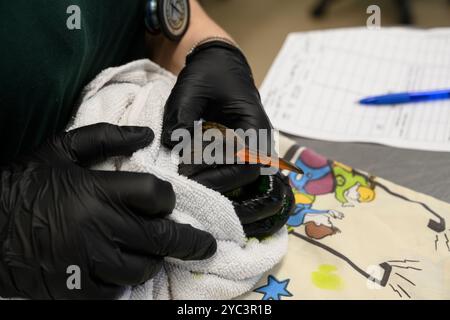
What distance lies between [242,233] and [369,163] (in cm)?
31

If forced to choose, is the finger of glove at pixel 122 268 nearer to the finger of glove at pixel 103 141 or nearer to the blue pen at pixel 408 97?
the finger of glove at pixel 103 141

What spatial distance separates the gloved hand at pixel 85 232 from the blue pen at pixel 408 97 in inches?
19.5

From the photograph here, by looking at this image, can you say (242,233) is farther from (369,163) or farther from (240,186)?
(369,163)

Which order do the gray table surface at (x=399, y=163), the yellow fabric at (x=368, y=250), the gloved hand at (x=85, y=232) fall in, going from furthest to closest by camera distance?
1. the gray table surface at (x=399, y=163)
2. the yellow fabric at (x=368, y=250)
3. the gloved hand at (x=85, y=232)

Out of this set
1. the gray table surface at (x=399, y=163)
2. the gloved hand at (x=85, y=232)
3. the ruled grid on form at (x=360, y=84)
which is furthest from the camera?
the ruled grid on form at (x=360, y=84)

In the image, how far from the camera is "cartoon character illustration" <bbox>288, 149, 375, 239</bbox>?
68cm

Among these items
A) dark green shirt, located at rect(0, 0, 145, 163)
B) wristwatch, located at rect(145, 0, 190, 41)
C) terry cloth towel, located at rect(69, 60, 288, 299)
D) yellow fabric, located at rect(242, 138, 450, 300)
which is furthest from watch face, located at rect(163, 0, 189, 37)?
yellow fabric, located at rect(242, 138, 450, 300)

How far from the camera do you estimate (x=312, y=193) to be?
0.73 metres

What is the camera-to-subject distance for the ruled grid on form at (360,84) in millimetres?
848

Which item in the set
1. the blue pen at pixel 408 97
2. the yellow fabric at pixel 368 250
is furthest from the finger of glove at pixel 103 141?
the blue pen at pixel 408 97

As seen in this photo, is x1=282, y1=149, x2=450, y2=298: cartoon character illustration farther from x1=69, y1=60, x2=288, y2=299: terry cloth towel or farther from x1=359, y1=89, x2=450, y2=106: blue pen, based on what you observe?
x1=359, y1=89, x2=450, y2=106: blue pen

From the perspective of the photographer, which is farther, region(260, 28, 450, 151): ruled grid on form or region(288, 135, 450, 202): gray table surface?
region(260, 28, 450, 151): ruled grid on form

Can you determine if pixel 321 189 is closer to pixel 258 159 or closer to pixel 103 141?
pixel 258 159

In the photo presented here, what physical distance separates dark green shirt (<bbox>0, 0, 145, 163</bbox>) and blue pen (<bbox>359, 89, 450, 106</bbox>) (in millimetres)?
471
